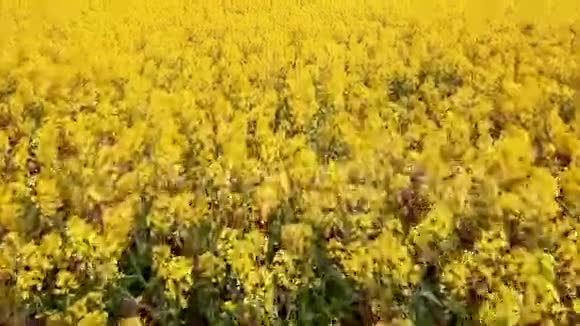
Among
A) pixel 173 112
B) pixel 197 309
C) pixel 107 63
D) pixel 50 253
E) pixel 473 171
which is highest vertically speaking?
pixel 107 63

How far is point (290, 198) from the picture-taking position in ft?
10.4

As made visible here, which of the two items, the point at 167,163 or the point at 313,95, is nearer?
the point at 167,163

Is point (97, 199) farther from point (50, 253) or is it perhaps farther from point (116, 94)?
point (116, 94)

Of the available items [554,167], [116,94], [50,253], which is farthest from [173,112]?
[554,167]

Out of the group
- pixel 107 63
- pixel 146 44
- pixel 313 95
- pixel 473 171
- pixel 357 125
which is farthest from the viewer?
pixel 146 44

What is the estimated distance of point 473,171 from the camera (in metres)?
3.21

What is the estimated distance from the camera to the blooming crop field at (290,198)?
9.62 ft

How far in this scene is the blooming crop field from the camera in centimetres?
293

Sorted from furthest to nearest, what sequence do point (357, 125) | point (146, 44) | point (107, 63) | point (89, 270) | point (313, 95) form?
point (146, 44), point (107, 63), point (313, 95), point (357, 125), point (89, 270)

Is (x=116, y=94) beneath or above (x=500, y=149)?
above

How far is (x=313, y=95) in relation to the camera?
396cm

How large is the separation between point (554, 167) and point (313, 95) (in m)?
1.12

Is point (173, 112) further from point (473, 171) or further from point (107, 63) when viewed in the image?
point (473, 171)

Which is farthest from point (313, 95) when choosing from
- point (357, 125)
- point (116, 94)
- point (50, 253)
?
point (50, 253)
